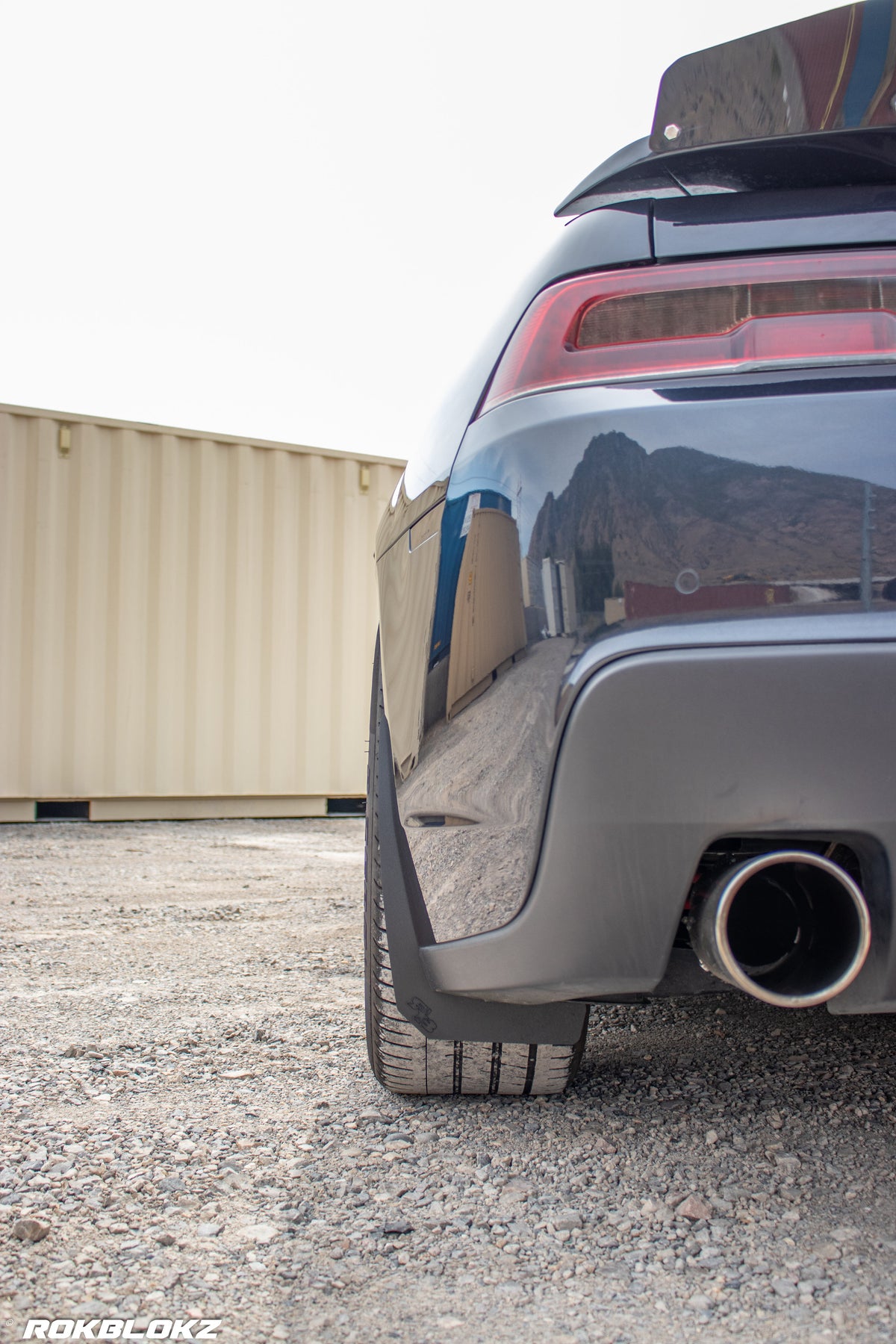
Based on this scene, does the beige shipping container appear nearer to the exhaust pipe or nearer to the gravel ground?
the gravel ground

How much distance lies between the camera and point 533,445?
113 cm

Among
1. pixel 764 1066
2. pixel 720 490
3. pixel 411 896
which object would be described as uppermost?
pixel 720 490

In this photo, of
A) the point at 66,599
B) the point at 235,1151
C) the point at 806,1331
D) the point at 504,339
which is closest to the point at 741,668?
the point at 504,339

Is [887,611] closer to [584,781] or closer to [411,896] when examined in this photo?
[584,781]

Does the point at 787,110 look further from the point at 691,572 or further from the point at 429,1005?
the point at 429,1005

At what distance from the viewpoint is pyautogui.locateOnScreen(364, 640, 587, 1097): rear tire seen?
61.2 inches

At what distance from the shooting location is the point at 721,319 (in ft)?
3.64

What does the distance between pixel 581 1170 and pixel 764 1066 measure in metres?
0.56

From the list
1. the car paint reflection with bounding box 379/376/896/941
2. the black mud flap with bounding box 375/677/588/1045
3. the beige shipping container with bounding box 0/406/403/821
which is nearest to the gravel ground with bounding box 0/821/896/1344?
the black mud flap with bounding box 375/677/588/1045

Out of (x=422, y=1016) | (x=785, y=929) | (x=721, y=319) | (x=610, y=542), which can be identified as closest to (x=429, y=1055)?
(x=422, y=1016)

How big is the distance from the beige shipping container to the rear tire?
5.88 meters

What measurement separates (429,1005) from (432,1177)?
24 centimetres

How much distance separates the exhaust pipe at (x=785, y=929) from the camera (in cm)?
103

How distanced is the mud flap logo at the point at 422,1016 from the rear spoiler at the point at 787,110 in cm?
Result: 109
